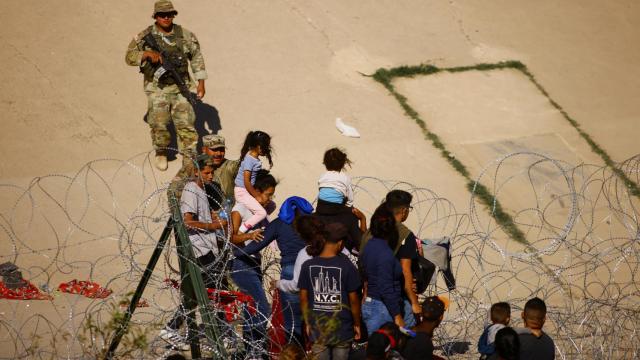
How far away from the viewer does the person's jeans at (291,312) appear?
6895 millimetres

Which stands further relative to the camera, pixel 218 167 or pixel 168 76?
pixel 168 76

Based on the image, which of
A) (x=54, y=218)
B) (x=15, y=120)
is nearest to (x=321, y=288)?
(x=54, y=218)

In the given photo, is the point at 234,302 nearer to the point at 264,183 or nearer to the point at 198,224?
the point at 198,224

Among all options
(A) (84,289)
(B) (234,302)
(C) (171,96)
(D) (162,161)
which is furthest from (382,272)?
(D) (162,161)

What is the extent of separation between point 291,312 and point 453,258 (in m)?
2.89

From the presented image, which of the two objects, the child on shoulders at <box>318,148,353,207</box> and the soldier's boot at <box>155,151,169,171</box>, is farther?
the soldier's boot at <box>155,151,169,171</box>

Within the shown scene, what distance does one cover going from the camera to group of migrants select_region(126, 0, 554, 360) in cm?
622

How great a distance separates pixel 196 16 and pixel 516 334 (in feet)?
26.8

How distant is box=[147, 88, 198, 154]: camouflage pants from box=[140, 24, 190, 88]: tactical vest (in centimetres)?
14

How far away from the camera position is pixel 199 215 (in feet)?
24.6

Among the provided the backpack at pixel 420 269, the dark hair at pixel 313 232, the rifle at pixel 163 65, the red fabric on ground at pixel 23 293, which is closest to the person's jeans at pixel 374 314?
the backpack at pixel 420 269

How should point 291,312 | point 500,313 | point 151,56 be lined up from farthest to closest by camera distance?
point 151,56
point 291,312
point 500,313

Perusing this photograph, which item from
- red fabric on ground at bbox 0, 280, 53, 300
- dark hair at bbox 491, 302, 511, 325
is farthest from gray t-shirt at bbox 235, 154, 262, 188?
dark hair at bbox 491, 302, 511, 325

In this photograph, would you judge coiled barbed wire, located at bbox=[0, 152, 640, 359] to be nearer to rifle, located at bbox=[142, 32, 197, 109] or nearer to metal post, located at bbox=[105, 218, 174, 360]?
metal post, located at bbox=[105, 218, 174, 360]
